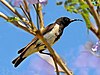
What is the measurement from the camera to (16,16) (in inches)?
39.0

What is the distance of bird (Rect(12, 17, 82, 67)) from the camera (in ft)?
4.23

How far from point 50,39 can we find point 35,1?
20.4 inches

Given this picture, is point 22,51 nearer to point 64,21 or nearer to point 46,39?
point 46,39

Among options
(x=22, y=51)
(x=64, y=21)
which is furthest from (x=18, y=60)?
(x=64, y=21)

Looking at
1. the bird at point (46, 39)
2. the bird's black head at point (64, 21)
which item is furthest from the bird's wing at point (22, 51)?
the bird's black head at point (64, 21)

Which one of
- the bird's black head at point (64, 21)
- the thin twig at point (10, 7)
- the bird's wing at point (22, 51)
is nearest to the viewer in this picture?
the thin twig at point (10, 7)

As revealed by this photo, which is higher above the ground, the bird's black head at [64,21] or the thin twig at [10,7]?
the thin twig at [10,7]

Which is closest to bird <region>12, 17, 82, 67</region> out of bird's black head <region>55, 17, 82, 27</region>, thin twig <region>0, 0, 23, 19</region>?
bird's black head <region>55, 17, 82, 27</region>

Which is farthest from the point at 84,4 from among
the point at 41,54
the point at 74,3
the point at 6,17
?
the point at 41,54

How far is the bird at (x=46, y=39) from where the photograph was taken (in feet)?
4.23

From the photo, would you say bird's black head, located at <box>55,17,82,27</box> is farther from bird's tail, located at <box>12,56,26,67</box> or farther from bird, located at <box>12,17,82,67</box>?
bird's tail, located at <box>12,56,26,67</box>

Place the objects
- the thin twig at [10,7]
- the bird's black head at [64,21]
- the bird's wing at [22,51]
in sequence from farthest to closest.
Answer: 1. the bird's black head at [64,21]
2. the bird's wing at [22,51]
3. the thin twig at [10,7]

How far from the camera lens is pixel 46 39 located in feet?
4.39

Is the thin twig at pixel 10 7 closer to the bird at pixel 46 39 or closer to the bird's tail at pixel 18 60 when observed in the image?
the bird at pixel 46 39
